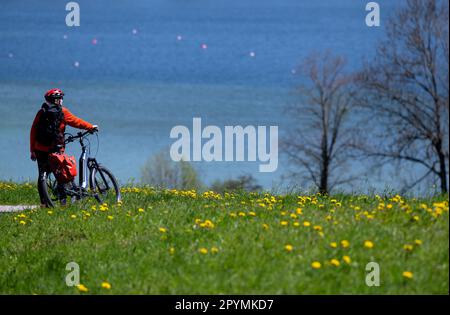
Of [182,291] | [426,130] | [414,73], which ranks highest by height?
[414,73]

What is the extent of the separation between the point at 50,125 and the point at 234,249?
6383 millimetres

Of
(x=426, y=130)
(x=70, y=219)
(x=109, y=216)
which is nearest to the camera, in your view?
(x=109, y=216)

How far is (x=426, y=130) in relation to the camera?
34062 mm

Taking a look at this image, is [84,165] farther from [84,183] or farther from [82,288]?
[82,288]

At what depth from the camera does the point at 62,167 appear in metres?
14.0

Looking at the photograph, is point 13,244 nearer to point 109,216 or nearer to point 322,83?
point 109,216

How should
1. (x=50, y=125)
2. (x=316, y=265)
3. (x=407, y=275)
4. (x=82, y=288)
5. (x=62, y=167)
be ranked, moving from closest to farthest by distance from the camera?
(x=407, y=275) < (x=316, y=265) < (x=82, y=288) < (x=50, y=125) < (x=62, y=167)

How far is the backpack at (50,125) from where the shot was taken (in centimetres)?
1377

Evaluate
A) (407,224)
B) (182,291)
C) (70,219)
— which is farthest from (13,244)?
(407,224)

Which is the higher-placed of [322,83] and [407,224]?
[322,83]

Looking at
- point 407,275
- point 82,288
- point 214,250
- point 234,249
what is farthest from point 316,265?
point 82,288

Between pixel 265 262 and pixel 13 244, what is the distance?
507 cm

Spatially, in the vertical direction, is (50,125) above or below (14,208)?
above

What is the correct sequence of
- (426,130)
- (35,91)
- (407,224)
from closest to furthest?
(407,224) → (426,130) → (35,91)
